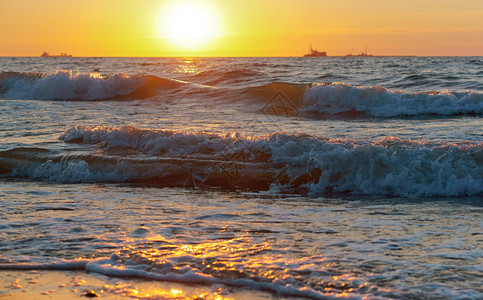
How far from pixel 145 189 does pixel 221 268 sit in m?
3.43

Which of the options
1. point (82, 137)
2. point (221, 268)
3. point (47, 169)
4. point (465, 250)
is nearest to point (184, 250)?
point (221, 268)

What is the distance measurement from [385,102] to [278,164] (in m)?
8.95

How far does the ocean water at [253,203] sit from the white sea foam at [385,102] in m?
0.97

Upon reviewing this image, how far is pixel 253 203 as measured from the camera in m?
6.08

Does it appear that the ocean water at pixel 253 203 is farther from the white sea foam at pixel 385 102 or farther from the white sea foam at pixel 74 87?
the white sea foam at pixel 74 87

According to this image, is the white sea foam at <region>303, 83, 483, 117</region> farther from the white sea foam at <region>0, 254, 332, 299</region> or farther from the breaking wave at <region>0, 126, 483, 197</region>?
the white sea foam at <region>0, 254, 332, 299</region>

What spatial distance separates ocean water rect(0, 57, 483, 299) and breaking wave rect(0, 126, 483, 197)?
0.08 ft

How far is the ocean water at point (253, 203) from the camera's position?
370 cm

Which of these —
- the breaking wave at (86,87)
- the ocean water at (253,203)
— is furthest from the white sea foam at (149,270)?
the breaking wave at (86,87)

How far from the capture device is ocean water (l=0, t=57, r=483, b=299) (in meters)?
3.70

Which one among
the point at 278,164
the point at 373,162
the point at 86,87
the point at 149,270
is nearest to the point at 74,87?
the point at 86,87

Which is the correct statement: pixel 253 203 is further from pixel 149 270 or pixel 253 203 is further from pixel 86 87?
pixel 86 87

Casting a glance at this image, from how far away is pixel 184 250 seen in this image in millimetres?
4145

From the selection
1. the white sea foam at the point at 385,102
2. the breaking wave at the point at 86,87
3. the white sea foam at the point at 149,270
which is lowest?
the white sea foam at the point at 149,270
